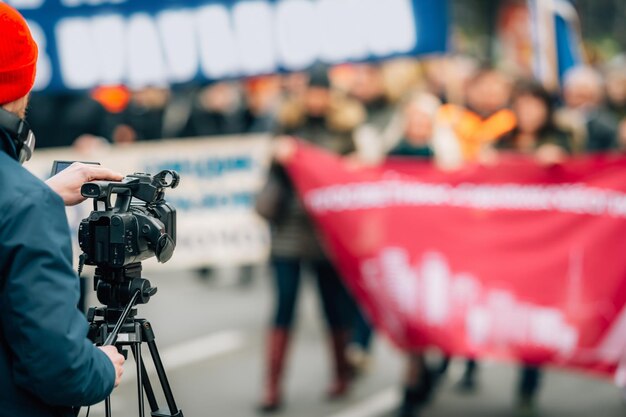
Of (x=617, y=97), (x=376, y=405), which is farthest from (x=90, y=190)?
(x=617, y=97)

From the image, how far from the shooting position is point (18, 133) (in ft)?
8.19

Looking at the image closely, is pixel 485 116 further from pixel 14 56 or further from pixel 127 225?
pixel 14 56

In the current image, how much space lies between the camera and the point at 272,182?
652 centimetres

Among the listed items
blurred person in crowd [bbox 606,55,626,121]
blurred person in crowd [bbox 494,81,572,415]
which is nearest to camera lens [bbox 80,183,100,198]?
blurred person in crowd [bbox 494,81,572,415]

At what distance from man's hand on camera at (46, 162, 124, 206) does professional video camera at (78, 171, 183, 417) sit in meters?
0.05

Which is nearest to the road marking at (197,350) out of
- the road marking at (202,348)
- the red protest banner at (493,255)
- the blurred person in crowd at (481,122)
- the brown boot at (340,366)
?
the road marking at (202,348)

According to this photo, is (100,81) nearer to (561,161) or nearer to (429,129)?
(429,129)

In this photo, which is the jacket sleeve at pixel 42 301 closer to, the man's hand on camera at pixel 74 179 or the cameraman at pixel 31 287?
the cameraman at pixel 31 287

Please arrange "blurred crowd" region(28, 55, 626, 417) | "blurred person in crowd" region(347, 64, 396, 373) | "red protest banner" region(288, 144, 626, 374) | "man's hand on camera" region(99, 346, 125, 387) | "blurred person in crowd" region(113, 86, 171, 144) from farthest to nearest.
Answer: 1. "blurred person in crowd" region(113, 86, 171, 144)
2. "blurred person in crowd" region(347, 64, 396, 373)
3. "blurred crowd" region(28, 55, 626, 417)
4. "red protest banner" region(288, 144, 626, 374)
5. "man's hand on camera" region(99, 346, 125, 387)

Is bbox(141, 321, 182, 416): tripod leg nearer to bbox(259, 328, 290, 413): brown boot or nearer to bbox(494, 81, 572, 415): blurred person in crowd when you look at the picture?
bbox(259, 328, 290, 413): brown boot

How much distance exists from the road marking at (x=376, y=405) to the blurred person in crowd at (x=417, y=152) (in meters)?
0.15

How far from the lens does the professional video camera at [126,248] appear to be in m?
2.66

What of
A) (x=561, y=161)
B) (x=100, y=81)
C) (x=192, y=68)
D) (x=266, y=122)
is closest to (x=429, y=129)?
(x=561, y=161)

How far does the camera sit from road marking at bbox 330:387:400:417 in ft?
20.5
